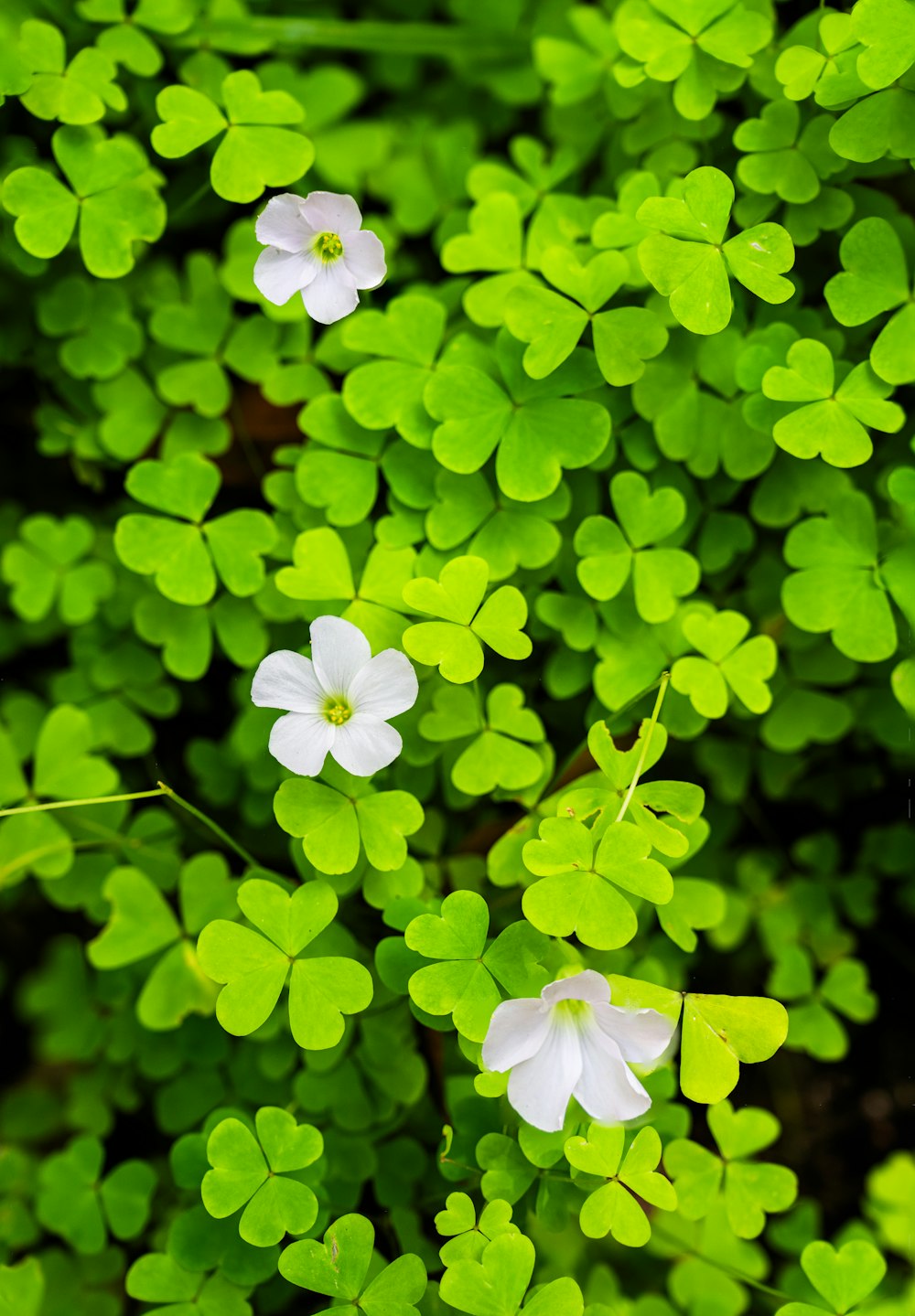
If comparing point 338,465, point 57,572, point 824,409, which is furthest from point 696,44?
point 57,572

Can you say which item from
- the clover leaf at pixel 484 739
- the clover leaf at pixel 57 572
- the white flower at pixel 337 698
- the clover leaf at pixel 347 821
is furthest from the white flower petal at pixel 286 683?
the clover leaf at pixel 57 572

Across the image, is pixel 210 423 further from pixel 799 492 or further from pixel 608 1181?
pixel 608 1181

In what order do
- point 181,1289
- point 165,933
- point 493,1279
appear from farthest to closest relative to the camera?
point 165,933 → point 181,1289 → point 493,1279

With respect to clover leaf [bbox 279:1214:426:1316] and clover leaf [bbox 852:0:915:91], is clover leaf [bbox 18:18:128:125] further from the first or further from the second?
clover leaf [bbox 279:1214:426:1316]

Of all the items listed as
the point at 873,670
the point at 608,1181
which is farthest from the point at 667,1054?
the point at 873,670

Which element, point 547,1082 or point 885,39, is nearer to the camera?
point 547,1082

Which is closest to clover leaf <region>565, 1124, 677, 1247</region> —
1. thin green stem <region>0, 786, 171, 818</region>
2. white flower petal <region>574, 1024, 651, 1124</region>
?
white flower petal <region>574, 1024, 651, 1124</region>

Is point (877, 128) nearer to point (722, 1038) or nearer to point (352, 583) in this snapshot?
point (352, 583)
